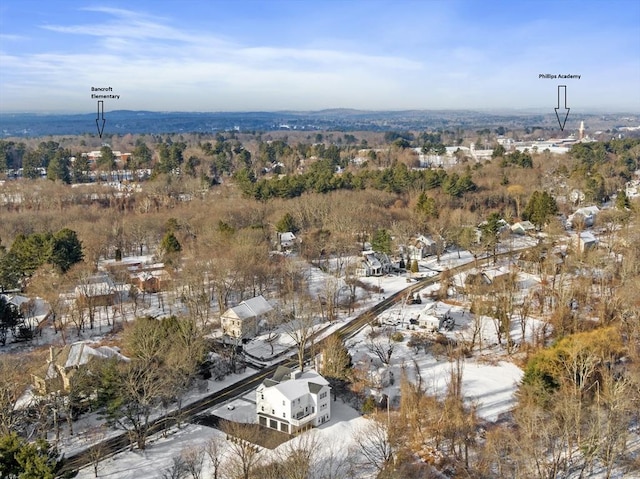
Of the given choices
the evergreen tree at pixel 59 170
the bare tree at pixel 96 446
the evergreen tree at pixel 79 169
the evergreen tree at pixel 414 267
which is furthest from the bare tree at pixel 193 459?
the evergreen tree at pixel 79 169

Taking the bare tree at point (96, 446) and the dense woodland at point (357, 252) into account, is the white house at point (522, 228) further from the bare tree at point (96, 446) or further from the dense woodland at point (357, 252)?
the bare tree at point (96, 446)

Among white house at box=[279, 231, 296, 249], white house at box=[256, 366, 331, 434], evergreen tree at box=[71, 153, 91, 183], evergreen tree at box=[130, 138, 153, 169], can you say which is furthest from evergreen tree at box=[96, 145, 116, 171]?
white house at box=[256, 366, 331, 434]

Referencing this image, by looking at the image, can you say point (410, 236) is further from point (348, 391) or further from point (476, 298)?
point (348, 391)

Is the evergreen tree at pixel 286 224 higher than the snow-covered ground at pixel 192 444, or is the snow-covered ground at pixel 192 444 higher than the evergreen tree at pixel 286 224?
the evergreen tree at pixel 286 224

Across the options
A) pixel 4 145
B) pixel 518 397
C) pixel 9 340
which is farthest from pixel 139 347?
pixel 4 145

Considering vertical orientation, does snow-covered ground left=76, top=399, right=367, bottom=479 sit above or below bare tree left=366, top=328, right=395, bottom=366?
below

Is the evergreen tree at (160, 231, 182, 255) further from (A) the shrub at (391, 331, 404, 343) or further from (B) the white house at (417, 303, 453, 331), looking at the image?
(B) the white house at (417, 303, 453, 331)

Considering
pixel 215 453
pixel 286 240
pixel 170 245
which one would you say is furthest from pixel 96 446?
pixel 286 240
